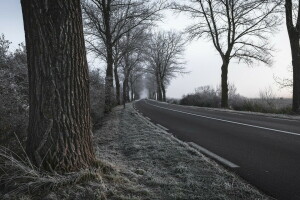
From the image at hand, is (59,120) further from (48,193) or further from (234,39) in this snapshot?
(234,39)

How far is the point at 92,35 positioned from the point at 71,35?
20071 mm

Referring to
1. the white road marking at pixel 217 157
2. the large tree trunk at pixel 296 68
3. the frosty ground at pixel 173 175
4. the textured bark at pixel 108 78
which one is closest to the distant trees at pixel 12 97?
the frosty ground at pixel 173 175

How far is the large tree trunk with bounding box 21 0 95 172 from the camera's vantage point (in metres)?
4.55

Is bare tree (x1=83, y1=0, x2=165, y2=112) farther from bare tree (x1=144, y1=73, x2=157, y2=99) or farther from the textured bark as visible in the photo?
bare tree (x1=144, y1=73, x2=157, y2=99)

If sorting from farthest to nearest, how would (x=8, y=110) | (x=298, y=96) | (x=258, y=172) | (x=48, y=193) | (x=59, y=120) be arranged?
1. (x=298, y=96)
2. (x=8, y=110)
3. (x=258, y=172)
4. (x=59, y=120)
5. (x=48, y=193)

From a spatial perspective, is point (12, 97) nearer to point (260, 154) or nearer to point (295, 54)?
point (260, 154)

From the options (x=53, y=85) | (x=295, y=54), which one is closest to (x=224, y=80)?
(x=295, y=54)

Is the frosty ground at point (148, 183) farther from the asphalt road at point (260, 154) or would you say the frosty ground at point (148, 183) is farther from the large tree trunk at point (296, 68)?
the large tree trunk at point (296, 68)

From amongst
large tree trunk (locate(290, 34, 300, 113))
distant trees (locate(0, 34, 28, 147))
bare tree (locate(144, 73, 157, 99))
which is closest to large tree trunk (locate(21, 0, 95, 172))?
distant trees (locate(0, 34, 28, 147))

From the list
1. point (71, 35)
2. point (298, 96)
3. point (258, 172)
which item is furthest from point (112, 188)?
point (298, 96)

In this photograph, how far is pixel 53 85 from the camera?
4598 millimetres

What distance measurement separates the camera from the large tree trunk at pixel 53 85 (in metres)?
4.55

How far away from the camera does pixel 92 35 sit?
2423 cm

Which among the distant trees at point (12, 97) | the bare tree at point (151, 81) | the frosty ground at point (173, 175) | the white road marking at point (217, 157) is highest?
the bare tree at point (151, 81)
